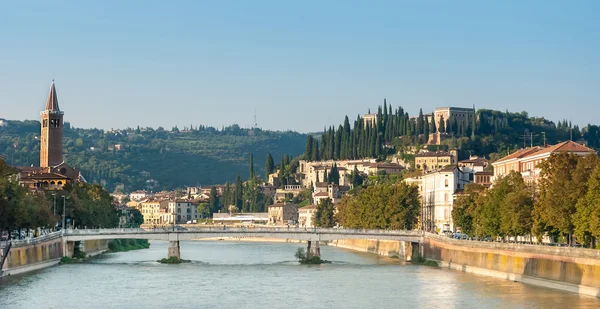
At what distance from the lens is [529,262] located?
65.0 metres

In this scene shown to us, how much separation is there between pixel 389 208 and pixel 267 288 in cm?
4535

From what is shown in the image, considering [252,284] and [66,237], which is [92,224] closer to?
[66,237]

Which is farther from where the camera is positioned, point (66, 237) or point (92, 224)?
point (92, 224)

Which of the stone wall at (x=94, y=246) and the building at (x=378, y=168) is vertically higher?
the building at (x=378, y=168)

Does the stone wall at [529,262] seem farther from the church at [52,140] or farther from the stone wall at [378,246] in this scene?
the church at [52,140]

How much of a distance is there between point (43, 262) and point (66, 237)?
956cm

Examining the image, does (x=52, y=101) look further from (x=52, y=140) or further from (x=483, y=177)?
(x=483, y=177)

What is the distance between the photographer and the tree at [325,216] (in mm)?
160625

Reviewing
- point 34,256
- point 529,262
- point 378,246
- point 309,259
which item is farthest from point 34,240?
point 378,246

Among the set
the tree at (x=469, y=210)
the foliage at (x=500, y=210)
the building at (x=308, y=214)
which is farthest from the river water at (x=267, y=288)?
the building at (x=308, y=214)

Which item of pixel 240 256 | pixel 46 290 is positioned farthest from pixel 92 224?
pixel 46 290

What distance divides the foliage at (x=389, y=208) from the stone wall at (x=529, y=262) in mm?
22869

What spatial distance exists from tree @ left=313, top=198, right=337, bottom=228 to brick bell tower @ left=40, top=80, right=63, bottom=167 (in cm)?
3662

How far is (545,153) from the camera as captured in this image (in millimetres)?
94312
